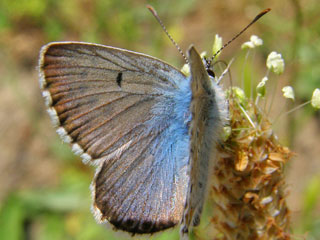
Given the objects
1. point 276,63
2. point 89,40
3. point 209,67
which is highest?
point 89,40

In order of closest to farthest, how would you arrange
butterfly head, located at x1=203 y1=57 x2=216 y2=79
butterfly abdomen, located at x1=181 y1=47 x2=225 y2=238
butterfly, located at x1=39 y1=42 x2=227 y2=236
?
butterfly abdomen, located at x1=181 y1=47 x2=225 y2=238 → butterfly, located at x1=39 y1=42 x2=227 y2=236 → butterfly head, located at x1=203 y1=57 x2=216 y2=79

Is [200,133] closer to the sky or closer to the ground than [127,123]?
closer to the ground

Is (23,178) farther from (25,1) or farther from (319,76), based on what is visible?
(319,76)

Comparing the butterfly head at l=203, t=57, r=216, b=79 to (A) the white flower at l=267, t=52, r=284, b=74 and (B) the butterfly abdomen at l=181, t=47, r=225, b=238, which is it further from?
(A) the white flower at l=267, t=52, r=284, b=74

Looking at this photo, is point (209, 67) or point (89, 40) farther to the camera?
point (89, 40)

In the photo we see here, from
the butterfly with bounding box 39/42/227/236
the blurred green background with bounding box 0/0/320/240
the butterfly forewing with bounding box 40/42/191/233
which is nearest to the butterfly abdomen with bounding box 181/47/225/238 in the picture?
the butterfly with bounding box 39/42/227/236

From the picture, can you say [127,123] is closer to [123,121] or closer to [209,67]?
[123,121]

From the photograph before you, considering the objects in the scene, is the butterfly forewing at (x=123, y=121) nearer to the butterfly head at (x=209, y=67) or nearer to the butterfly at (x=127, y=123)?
the butterfly at (x=127, y=123)

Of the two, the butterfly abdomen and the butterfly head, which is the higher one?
the butterfly head

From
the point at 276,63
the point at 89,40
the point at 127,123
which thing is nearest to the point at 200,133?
the point at 127,123
